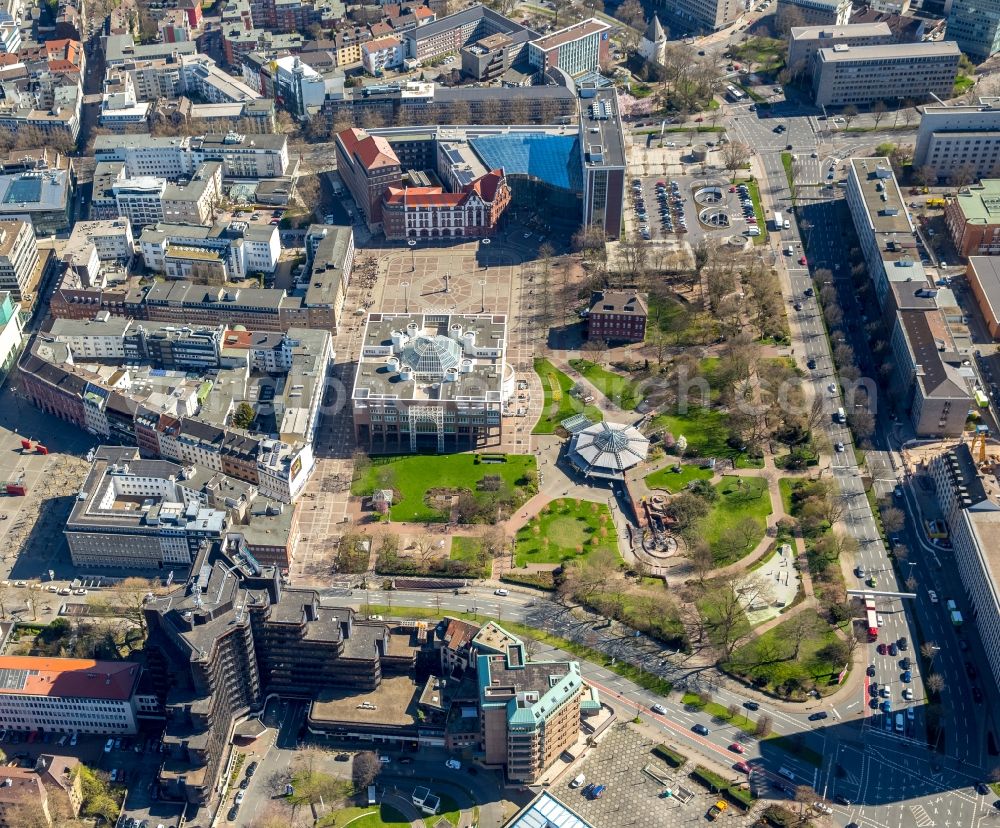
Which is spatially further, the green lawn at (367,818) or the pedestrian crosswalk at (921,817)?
the green lawn at (367,818)

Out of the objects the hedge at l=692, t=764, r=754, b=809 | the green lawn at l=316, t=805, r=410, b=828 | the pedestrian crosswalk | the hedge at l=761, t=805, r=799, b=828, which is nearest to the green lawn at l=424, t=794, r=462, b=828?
the green lawn at l=316, t=805, r=410, b=828

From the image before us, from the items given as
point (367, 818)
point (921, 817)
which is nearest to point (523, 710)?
point (367, 818)

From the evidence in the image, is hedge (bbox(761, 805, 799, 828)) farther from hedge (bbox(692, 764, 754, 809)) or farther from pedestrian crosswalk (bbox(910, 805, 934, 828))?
pedestrian crosswalk (bbox(910, 805, 934, 828))

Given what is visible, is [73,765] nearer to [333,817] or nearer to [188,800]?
[188,800]

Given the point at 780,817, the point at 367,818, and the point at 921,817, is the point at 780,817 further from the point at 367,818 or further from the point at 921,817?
the point at 367,818

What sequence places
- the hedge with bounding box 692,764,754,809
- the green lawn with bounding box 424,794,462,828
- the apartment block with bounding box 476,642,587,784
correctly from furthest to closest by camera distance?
the hedge with bounding box 692,764,754,809, the green lawn with bounding box 424,794,462,828, the apartment block with bounding box 476,642,587,784

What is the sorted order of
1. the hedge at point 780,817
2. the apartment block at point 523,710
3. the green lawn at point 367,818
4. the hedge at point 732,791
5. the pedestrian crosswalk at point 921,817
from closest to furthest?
the hedge at point 780,817
the pedestrian crosswalk at point 921,817
the apartment block at point 523,710
the green lawn at point 367,818
the hedge at point 732,791

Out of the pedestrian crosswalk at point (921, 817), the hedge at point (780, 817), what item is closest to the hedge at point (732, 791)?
the hedge at point (780, 817)

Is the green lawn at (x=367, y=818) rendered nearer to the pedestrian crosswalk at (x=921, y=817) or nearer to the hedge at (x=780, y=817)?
the hedge at (x=780, y=817)
